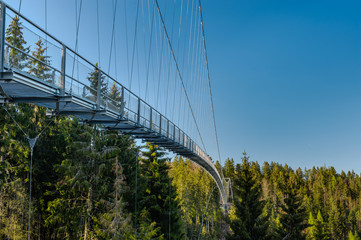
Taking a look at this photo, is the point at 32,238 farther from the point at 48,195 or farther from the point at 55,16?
the point at 55,16

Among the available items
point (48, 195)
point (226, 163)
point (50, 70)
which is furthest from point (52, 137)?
point (226, 163)

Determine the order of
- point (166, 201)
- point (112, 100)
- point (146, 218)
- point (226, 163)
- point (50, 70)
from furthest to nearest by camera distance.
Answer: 1. point (226, 163)
2. point (166, 201)
3. point (146, 218)
4. point (112, 100)
5. point (50, 70)

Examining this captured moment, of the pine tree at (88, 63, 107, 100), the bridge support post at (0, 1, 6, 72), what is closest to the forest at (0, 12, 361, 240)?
the pine tree at (88, 63, 107, 100)

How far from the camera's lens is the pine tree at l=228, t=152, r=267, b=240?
1673cm

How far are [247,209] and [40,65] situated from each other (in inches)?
573

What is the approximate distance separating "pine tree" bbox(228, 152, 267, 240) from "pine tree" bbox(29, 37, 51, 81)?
13992 mm

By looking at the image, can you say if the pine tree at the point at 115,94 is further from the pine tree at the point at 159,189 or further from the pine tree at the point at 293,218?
the pine tree at the point at 293,218

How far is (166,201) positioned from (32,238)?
8489mm

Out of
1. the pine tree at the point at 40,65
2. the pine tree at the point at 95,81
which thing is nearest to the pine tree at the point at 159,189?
the pine tree at the point at 95,81

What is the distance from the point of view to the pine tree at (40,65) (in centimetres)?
506

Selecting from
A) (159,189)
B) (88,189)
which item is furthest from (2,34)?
(159,189)

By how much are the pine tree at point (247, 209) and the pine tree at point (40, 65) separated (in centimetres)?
1399

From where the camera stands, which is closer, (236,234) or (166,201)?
(236,234)

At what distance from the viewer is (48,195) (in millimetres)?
17656
